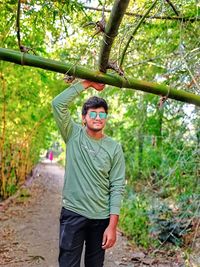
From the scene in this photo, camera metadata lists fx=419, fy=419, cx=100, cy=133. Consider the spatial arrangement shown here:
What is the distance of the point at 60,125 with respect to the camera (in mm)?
2484

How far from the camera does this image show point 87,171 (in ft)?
8.15

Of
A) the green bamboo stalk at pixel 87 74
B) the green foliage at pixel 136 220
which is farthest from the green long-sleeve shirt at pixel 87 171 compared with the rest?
the green foliage at pixel 136 220

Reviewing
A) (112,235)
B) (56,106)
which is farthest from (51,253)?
(56,106)

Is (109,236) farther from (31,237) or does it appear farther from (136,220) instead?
(136,220)

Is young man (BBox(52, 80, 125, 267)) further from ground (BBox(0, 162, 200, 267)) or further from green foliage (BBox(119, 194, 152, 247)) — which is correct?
green foliage (BBox(119, 194, 152, 247))

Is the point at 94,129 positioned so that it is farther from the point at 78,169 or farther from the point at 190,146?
the point at 190,146

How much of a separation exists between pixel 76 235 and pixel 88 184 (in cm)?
30

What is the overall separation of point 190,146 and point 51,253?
195cm

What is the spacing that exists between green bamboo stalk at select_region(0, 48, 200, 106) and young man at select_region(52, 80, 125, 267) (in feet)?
1.68

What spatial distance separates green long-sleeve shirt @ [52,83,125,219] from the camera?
8.06ft

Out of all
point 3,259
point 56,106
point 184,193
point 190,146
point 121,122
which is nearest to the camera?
point 56,106

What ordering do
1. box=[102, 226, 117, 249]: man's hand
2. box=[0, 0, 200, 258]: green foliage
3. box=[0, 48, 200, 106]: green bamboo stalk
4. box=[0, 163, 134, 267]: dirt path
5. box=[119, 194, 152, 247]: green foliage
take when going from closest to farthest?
box=[0, 48, 200, 106]: green bamboo stalk < box=[102, 226, 117, 249]: man's hand < box=[0, 0, 200, 258]: green foliage < box=[0, 163, 134, 267]: dirt path < box=[119, 194, 152, 247]: green foliage

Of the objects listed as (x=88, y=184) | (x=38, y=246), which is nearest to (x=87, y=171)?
(x=88, y=184)

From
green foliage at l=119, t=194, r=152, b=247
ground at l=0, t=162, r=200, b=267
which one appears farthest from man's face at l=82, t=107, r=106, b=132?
green foliage at l=119, t=194, r=152, b=247
